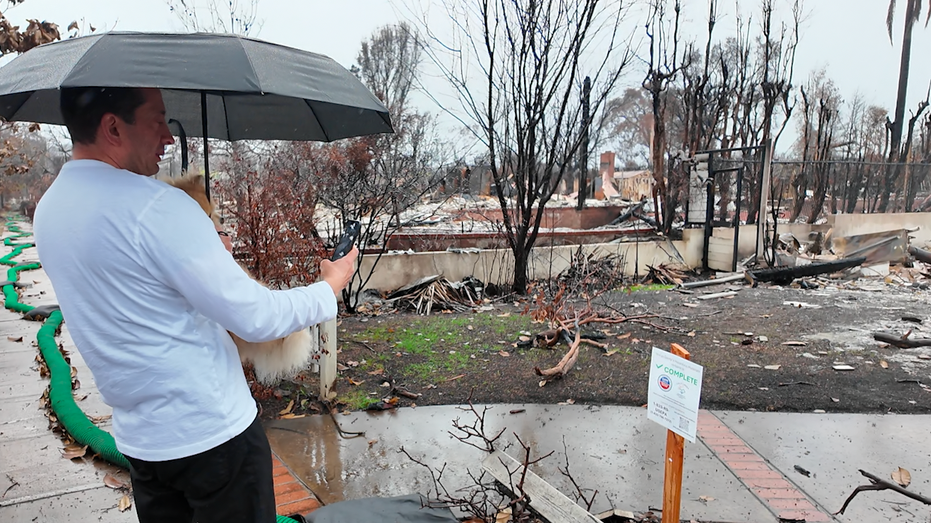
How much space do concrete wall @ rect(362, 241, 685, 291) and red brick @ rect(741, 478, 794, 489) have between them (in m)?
7.25

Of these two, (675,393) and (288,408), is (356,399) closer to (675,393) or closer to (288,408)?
(288,408)

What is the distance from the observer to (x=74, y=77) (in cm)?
146

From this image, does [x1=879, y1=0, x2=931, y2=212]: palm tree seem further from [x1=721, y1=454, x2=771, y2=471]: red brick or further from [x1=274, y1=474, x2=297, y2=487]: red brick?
[x1=274, y1=474, x2=297, y2=487]: red brick

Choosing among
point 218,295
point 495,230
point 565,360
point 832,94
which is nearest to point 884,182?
point 832,94

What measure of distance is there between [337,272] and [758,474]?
9.91 feet

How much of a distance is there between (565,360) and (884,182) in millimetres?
17864

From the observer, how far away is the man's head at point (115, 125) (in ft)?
4.70

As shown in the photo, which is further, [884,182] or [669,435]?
[884,182]

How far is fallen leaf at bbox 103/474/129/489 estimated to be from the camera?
3.15 metres

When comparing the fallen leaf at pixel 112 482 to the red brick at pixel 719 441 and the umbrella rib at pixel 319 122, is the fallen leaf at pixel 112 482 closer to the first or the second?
the umbrella rib at pixel 319 122

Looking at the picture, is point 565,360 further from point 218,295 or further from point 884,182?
point 884,182

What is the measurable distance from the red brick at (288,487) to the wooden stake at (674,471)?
2008mm

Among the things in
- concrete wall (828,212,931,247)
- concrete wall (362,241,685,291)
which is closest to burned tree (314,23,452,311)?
concrete wall (362,241,685,291)

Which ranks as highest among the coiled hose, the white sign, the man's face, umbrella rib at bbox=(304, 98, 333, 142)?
umbrella rib at bbox=(304, 98, 333, 142)
